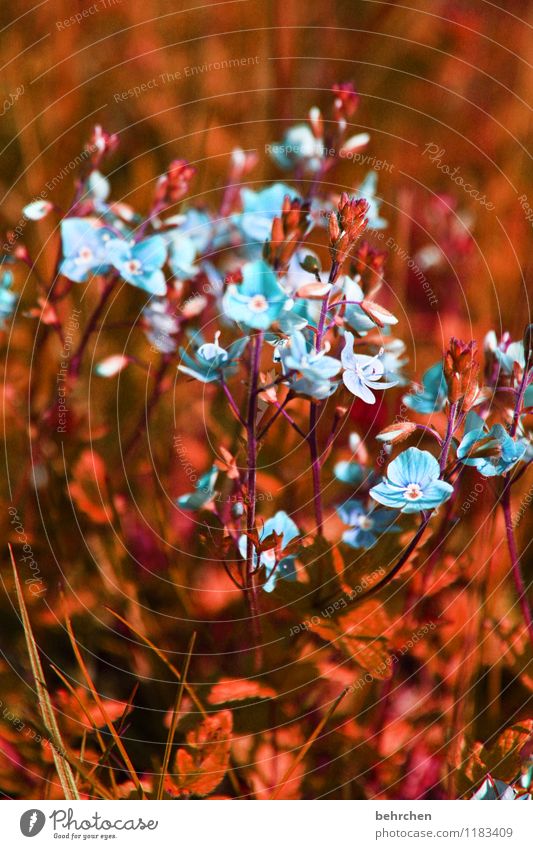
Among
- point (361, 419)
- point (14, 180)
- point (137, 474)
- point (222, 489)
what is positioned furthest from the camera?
point (14, 180)

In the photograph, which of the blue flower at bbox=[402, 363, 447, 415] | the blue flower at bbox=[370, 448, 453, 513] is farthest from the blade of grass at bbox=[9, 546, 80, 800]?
the blue flower at bbox=[402, 363, 447, 415]

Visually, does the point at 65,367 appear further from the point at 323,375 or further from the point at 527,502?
the point at 527,502

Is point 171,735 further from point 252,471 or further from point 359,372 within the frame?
point 359,372

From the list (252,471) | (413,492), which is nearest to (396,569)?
(413,492)

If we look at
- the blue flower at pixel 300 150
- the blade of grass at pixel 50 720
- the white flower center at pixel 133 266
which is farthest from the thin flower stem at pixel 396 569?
the blue flower at pixel 300 150

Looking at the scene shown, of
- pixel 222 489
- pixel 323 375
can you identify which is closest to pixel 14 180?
pixel 222 489

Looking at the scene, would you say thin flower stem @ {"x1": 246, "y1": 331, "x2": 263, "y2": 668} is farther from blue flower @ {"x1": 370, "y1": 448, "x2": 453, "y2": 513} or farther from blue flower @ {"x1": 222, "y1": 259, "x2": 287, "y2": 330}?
blue flower @ {"x1": 370, "y1": 448, "x2": 453, "y2": 513}
